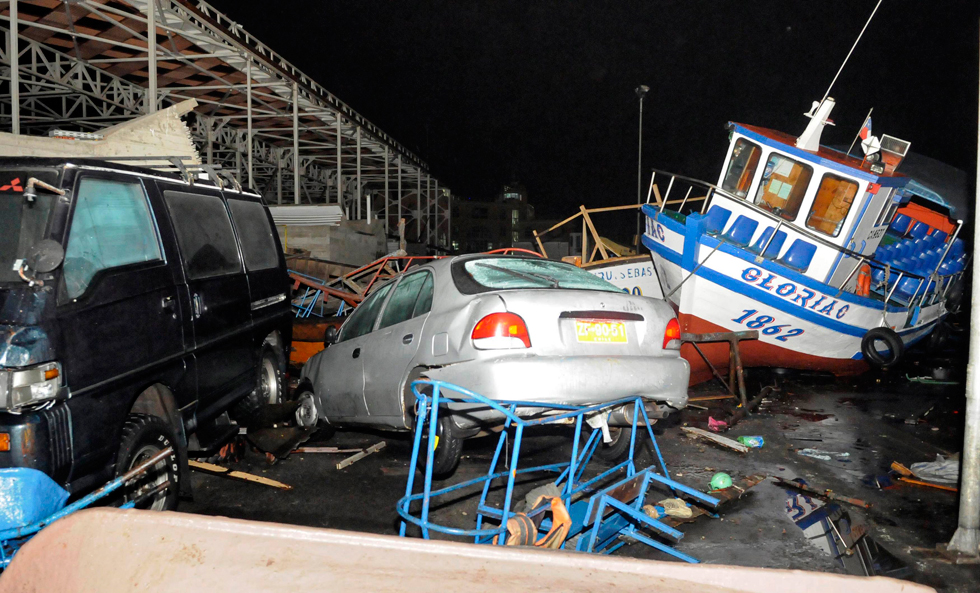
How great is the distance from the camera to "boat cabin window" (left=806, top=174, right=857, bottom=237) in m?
9.84

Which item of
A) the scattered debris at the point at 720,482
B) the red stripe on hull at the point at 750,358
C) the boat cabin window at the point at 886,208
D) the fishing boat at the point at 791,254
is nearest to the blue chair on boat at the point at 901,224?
the fishing boat at the point at 791,254

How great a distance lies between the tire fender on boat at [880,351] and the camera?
382 inches

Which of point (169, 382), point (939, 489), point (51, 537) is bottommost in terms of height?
point (939, 489)

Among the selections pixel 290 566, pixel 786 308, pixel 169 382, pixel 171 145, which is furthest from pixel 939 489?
pixel 171 145

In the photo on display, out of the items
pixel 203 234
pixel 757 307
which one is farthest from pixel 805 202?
pixel 203 234

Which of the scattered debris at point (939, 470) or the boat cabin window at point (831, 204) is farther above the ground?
the boat cabin window at point (831, 204)

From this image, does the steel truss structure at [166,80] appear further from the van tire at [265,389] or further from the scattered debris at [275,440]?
the scattered debris at [275,440]

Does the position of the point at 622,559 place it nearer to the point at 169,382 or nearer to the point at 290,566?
the point at 290,566

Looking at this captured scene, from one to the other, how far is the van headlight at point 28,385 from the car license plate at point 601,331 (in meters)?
3.02

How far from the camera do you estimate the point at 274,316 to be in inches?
249

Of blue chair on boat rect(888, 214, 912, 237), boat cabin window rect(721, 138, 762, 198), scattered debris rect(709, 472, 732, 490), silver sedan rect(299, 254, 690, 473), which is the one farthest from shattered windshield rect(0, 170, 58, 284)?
blue chair on boat rect(888, 214, 912, 237)

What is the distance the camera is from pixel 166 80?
59.7ft

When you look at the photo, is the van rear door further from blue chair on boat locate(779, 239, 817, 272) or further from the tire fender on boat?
the tire fender on boat

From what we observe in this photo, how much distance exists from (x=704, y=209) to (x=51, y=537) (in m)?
9.88
